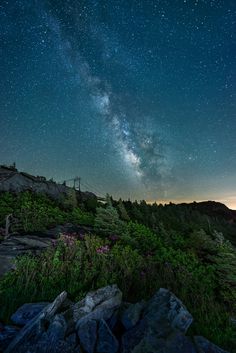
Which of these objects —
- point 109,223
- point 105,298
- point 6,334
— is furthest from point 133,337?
point 109,223

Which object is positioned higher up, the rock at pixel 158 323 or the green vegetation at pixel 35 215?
the green vegetation at pixel 35 215

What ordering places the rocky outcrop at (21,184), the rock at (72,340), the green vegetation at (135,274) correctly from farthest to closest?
the rocky outcrop at (21,184), the green vegetation at (135,274), the rock at (72,340)

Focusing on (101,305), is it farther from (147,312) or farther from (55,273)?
(55,273)

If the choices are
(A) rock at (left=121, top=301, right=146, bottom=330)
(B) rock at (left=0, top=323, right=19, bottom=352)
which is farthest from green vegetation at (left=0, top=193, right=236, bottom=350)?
(A) rock at (left=121, top=301, right=146, bottom=330)

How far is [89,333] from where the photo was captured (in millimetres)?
3055

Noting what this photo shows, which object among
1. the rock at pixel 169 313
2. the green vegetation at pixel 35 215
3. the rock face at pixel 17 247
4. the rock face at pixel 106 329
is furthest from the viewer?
the green vegetation at pixel 35 215

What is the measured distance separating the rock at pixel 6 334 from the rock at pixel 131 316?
5.37 ft

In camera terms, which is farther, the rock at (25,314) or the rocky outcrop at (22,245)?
the rocky outcrop at (22,245)

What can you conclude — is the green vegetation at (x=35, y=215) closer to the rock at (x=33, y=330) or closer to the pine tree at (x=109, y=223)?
the pine tree at (x=109, y=223)

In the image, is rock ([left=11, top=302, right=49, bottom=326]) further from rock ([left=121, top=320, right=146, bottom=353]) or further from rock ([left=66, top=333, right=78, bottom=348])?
rock ([left=121, top=320, right=146, bottom=353])

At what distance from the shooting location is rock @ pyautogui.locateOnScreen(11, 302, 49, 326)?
379 cm

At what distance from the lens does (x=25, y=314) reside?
12.8 ft

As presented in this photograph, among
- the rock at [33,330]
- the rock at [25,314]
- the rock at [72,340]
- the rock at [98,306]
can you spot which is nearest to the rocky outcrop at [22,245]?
the rock at [25,314]

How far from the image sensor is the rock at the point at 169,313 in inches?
129
